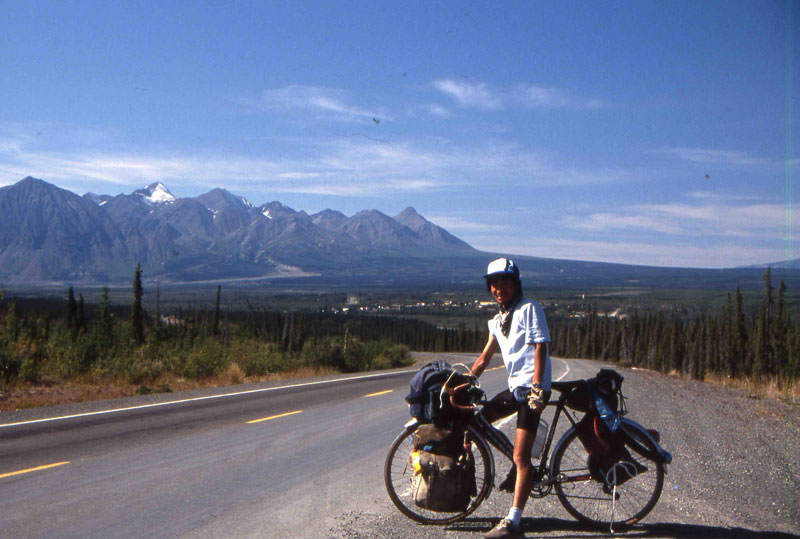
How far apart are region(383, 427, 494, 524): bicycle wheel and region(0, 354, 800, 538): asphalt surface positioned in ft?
0.36

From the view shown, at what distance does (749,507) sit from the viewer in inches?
239

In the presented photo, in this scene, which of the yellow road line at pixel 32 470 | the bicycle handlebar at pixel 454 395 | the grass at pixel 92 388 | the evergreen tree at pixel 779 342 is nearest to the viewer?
the bicycle handlebar at pixel 454 395

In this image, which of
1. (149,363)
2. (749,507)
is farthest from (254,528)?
(149,363)

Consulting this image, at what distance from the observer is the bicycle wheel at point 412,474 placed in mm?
5344

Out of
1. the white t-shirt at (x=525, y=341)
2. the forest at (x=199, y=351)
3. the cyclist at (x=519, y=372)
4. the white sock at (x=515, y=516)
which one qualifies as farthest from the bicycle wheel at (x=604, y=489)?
the forest at (x=199, y=351)

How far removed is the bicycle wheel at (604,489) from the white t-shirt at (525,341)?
2.27 ft

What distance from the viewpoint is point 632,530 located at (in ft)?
17.6

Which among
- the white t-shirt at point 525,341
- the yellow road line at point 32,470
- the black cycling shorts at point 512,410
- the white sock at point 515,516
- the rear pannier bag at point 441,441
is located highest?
the white t-shirt at point 525,341

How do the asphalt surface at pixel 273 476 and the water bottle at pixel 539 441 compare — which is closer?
the water bottle at pixel 539 441

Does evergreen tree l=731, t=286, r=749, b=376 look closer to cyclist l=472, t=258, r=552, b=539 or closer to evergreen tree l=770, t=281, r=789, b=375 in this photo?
evergreen tree l=770, t=281, r=789, b=375

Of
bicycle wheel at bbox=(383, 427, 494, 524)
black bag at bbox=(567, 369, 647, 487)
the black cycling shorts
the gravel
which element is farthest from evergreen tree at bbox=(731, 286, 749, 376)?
the black cycling shorts

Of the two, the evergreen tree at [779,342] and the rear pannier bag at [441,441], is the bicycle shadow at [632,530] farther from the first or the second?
the evergreen tree at [779,342]

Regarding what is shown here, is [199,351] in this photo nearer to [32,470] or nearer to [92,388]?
[92,388]

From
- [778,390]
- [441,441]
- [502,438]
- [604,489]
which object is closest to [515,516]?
[502,438]
